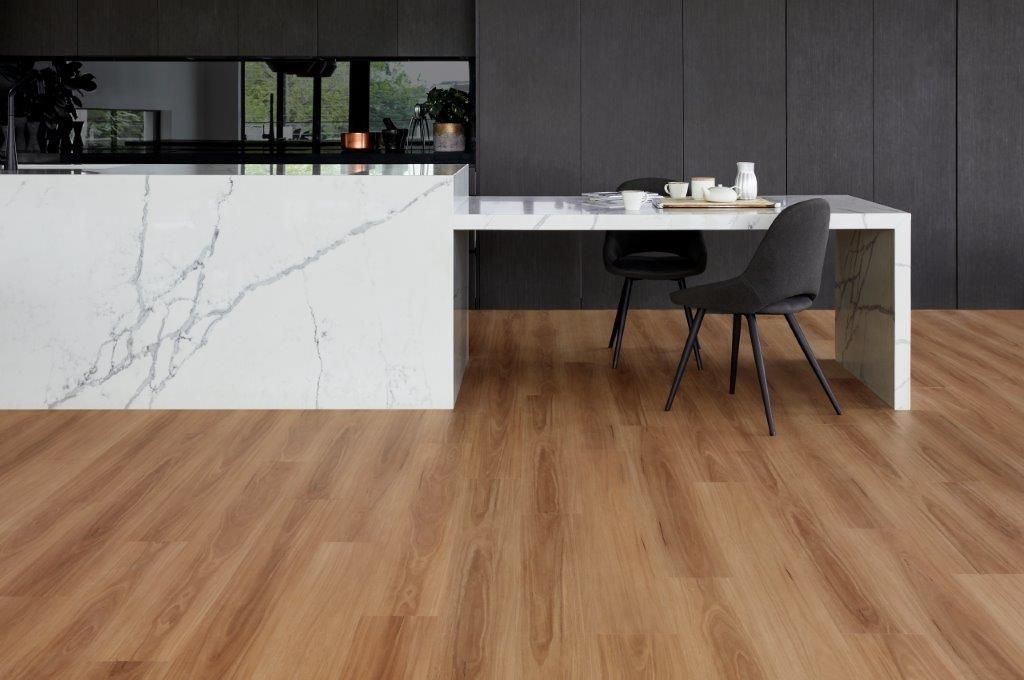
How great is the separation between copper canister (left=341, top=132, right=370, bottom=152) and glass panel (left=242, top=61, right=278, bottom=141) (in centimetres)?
52

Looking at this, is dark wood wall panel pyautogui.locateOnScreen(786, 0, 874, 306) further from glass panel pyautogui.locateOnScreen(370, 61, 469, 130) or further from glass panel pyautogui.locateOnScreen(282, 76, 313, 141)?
glass panel pyautogui.locateOnScreen(282, 76, 313, 141)

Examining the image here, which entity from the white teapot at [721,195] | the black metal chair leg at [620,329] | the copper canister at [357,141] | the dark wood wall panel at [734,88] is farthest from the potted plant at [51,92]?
the white teapot at [721,195]

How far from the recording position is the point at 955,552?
2746mm

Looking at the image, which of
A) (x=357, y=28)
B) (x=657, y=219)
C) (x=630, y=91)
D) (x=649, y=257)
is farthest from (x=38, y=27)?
(x=657, y=219)

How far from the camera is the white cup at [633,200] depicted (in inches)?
177

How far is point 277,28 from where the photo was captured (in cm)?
726

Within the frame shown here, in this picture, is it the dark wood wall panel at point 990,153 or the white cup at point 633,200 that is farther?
the dark wood wall panel at point 990,153

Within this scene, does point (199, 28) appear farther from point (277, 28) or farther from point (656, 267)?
point (656, 267)

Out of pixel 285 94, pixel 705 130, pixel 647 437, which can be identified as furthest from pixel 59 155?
pixel 647 437

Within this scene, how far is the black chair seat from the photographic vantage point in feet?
16.7

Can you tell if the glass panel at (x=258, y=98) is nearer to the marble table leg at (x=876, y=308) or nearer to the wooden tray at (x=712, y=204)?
the wooden tray at (x=712, y=204)

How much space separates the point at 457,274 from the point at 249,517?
1767 millimetres

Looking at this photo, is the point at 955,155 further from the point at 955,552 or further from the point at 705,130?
the point at 955,552

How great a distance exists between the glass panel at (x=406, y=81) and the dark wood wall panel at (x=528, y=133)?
0.73 metres
